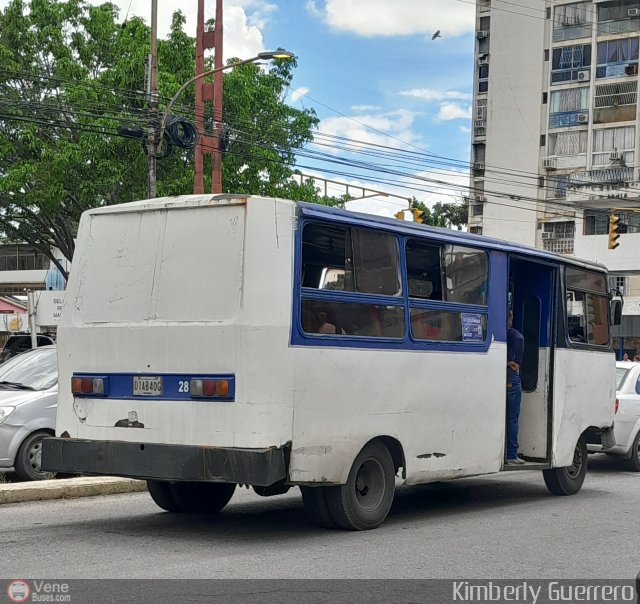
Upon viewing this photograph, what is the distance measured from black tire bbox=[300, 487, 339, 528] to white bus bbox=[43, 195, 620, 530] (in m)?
0.02

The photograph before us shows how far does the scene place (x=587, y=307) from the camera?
12.7 metres

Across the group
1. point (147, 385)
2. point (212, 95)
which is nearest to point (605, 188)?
point (212, 95)

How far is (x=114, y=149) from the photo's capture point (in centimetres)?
3256

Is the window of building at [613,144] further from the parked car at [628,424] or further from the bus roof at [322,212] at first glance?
the bus roof at [322,212]

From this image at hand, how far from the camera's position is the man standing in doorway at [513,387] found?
11.3 metres

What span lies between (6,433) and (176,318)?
4403 mm

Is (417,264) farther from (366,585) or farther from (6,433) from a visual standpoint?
(6,433)

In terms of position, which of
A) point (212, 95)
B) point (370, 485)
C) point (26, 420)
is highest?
point (212, 95)

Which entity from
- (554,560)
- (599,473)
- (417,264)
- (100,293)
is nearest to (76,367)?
(100,293)

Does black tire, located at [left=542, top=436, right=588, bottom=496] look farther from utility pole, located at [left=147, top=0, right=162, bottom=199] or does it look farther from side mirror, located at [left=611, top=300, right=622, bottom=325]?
utility pole, located at [left=147, top=0, right=162, bottom=199]

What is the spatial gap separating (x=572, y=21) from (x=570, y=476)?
48228 mm

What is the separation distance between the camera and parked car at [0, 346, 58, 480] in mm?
12094

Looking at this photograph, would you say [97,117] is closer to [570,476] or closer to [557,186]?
[570,476]

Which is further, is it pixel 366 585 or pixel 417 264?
pixel 417 264
